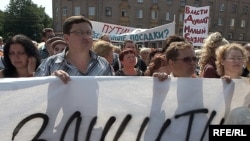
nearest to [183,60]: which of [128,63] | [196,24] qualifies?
[128,63]

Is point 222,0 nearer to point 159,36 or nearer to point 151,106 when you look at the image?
point 159,36

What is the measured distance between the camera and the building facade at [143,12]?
4656cm

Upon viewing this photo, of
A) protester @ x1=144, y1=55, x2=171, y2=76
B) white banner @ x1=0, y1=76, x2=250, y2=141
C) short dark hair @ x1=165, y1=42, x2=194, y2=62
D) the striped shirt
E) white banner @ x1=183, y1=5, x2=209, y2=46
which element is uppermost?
white banner @ x1=183, y1=5, x2=209, y2=46

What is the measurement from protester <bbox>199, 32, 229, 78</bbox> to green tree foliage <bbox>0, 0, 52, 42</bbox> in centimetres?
5719

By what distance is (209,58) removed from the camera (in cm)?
375

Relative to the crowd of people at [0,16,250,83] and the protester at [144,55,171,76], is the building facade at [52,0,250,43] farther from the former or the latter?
the crowd of people at [0,16,250,83]

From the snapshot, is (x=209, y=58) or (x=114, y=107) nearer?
(x=114, y=107)

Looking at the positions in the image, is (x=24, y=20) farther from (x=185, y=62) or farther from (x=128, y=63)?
(x=185, y=62)

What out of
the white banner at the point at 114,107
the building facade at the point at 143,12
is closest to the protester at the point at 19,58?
the white banner at the point at 114,107

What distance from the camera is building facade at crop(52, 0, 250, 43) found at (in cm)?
4656

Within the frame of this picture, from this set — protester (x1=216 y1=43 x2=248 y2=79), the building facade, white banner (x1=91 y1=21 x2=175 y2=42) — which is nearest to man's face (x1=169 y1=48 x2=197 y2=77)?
protester (x1=216 y1=43 x2=248 y2=79)

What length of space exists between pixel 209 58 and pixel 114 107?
1.66m

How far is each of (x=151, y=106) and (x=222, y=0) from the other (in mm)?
54733

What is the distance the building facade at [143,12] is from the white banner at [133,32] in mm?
34903
